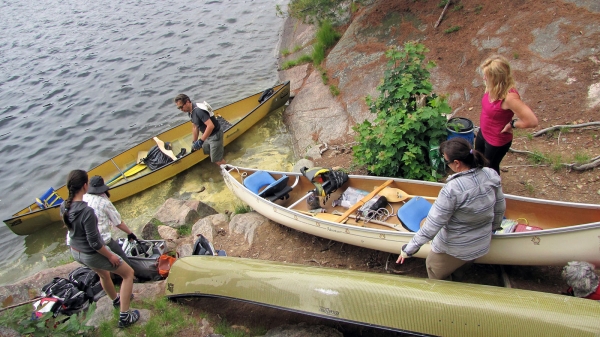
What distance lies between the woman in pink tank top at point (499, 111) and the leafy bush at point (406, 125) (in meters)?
1.42

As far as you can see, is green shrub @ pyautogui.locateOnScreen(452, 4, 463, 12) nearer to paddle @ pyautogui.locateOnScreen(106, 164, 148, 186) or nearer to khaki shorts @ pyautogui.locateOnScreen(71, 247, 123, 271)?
paddle @ pyautogui.locateOnScreen(106, 164, 148, 186)

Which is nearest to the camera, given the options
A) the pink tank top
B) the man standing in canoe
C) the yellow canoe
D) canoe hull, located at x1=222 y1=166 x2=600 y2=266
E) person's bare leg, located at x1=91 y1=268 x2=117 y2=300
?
canoe hull, located at x1=222 y1=166 x2=600 y2=266

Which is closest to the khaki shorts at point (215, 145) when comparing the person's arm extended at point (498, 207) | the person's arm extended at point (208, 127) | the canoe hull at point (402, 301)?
the person's arm extended at point (208, 127)

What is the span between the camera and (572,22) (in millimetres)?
9188

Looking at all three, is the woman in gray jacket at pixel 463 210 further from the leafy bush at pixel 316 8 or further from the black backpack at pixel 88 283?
the leafy bush at pixel 316 8

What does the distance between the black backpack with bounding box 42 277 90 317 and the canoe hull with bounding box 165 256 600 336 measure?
→ 156 centimetres

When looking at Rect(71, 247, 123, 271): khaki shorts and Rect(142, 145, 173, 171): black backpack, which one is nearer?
Rect(71, 247, 123, 271): khaki shorts

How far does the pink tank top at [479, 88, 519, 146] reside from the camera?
15.4ft

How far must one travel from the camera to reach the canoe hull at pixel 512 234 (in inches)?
171

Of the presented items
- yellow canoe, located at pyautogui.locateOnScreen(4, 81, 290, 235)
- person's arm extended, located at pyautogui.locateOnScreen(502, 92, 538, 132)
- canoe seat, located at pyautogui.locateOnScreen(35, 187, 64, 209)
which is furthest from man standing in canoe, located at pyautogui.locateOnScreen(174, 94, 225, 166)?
person's arm extended, located at pyautogui.locateOnScreen(502, 92, 538, 132)

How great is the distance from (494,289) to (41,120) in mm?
15556

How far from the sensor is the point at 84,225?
4430 millimetres

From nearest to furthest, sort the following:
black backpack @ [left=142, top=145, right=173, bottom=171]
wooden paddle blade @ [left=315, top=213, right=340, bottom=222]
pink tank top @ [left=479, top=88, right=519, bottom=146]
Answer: pink tank top @ [left=479, top=88, right=519, bottom=146], wooden paddle blade @ [left=315, top=213, right=340, bottom=222], black backpack @ [left=142, top=145, right=173, bottom=171]

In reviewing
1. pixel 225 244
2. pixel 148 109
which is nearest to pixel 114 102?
pixel 148 109
